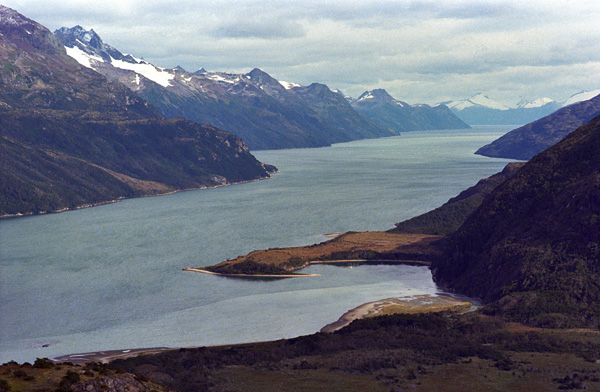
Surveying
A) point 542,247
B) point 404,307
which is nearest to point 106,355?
point 404,307

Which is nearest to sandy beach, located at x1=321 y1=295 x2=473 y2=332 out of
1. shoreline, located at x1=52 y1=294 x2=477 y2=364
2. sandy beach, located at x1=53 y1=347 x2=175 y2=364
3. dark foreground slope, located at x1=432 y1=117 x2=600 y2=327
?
shoreline, located at x1=52 y1=294 x2=477 y2=364

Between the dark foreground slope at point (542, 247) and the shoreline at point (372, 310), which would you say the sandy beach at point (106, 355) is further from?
the dark foreground slope at point (542, 247)

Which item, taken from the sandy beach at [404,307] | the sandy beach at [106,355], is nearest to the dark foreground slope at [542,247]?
the sandy beach at [404,307]

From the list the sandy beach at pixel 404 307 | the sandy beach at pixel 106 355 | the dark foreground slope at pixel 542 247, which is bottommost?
the sandy beach at pixel 106 355

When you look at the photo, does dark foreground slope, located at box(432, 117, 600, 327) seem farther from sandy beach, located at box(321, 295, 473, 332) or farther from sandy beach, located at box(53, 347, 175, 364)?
sandy beach, located at box(53, 347, 175, 364)

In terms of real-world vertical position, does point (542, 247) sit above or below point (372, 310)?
above

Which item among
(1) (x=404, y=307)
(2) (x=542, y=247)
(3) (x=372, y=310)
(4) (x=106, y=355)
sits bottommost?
(4) (x=106, y=355)

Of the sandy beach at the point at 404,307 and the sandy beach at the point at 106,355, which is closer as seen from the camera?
the sandy beach at the point at 106,355

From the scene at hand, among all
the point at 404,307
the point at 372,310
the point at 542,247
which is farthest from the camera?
the point at 542,247

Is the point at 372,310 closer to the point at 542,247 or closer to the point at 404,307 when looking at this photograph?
the point at 404,307

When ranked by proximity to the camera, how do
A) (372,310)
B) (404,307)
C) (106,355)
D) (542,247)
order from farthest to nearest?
1. (542,247)
2. (404,307)
3. (372,310)
4. (106,355)
